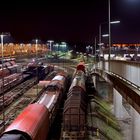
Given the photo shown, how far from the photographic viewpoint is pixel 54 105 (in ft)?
121

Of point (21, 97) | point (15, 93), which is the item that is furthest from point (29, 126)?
point (15, 93)

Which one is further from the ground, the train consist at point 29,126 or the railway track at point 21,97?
the train consist at point 29,126

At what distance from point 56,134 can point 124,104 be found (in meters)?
14.3

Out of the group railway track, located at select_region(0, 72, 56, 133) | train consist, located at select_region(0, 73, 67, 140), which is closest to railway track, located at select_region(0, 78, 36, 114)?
railway track, located at select_region(0, 72, 56, 133)

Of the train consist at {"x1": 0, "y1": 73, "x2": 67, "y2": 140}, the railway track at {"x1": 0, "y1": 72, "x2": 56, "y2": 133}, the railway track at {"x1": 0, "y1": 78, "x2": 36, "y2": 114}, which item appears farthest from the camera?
the railway track at {"x1": 0, "y1": 78, "x2": 36, "y2": 114}

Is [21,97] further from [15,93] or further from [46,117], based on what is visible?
[46,117]

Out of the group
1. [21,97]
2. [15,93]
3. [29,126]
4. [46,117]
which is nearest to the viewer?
[29,126]

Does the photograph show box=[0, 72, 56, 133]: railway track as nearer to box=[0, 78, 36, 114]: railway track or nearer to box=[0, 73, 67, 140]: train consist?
box=[0, 78, 36, 114]: railway track

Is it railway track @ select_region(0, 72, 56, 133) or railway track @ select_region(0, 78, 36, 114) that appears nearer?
railway track @ select_region(0, 72, 56, 133)

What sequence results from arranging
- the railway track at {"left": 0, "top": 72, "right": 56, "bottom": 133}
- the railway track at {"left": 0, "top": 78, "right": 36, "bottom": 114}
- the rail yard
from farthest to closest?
the railway track at {"left": 0, "top": 78, "right": 36, "bottom": 114} → the railway track at {"left": 0, "top": 72, "right": 56, "bottom": 133} → the rail yard

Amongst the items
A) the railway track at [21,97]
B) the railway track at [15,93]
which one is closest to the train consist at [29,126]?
Result: the railway track at [21,97]

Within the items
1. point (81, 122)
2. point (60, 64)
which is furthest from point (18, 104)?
point (60, 64)

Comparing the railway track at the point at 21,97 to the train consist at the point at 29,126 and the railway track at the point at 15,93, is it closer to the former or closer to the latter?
the railway track at the point at 15,93

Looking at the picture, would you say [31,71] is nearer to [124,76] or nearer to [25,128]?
[124,76]
